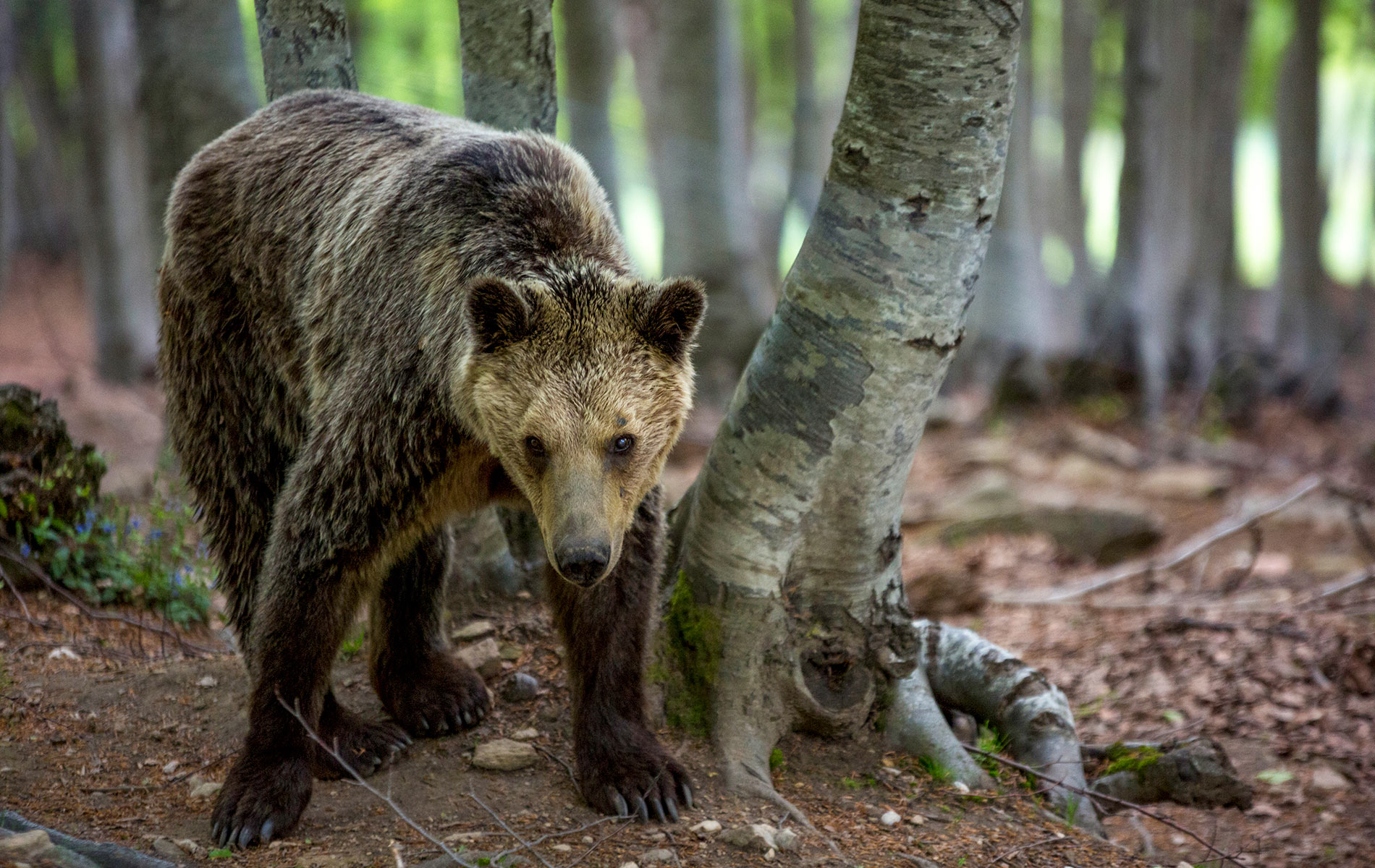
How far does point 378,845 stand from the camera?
3.58 m

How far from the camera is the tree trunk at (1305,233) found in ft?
50.7

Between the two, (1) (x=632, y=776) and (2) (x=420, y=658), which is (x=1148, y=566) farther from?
(2) (x=420, y=658)

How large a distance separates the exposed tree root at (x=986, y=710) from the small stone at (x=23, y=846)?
9.50 feet

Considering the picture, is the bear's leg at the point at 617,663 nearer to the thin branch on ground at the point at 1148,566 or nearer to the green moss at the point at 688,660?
the green moss at the point at 688,660

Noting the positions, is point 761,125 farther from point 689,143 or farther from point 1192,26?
point 689,143

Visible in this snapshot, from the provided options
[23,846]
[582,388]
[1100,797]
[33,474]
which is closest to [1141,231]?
[1100,797]

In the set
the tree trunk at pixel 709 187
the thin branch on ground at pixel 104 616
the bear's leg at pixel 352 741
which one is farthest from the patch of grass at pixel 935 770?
the tree trunk at pixel 709 187

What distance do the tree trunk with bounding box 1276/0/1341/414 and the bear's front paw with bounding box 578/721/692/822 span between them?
13.5 m

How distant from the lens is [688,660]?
435cm

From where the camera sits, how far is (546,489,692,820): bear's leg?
155 inches

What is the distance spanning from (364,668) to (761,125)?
32.4m

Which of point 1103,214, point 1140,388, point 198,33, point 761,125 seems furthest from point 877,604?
point 1103,214

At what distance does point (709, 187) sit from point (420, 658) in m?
9.12

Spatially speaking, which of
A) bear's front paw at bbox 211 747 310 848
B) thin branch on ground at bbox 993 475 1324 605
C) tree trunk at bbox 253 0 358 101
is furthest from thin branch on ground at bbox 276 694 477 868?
thin branch on ground at bbox 993 475 1324 605
